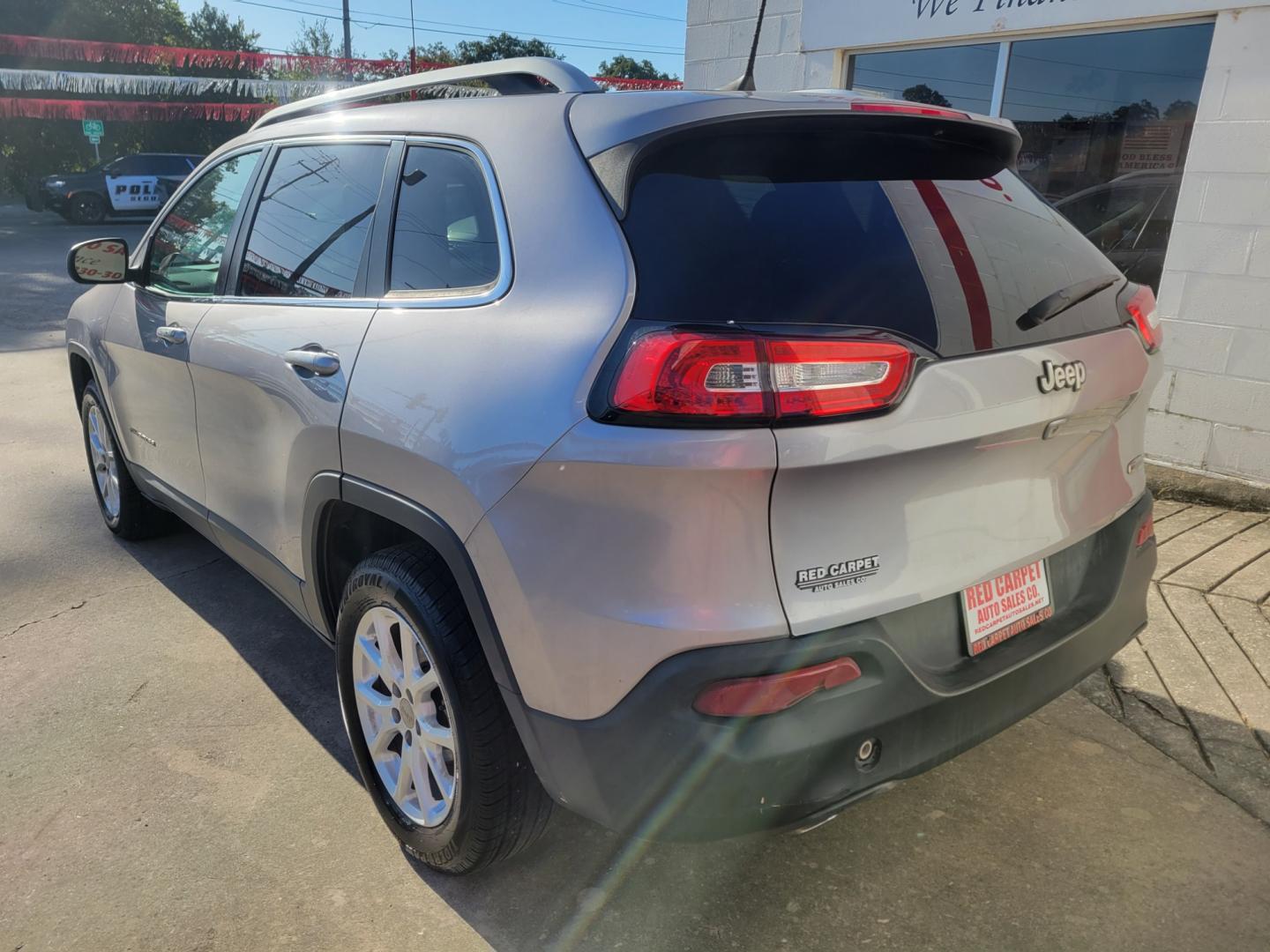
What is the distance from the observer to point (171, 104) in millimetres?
29375

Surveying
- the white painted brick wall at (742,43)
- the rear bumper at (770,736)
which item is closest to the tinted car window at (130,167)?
the white painted brick wall at (742,43)

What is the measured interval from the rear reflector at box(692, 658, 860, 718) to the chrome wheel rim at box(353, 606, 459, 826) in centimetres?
70

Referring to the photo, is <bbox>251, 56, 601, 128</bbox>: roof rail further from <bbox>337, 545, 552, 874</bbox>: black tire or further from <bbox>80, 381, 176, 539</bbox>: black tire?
<bbox>80, 381, 176, 539</bbox>: black tire

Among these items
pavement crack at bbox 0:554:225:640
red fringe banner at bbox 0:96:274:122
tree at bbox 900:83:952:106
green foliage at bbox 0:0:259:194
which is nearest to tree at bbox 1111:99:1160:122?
tree at bbox 900:83:952:106

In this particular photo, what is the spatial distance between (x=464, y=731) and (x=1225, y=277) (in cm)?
436

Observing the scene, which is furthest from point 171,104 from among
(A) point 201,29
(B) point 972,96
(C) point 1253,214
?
(C) point 1253,214

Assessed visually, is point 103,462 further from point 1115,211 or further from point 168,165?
point 168,165

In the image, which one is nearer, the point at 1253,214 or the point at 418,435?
the point at 418,435

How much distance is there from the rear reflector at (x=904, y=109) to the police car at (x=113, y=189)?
23583 mm

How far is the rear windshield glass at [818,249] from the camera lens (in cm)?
184

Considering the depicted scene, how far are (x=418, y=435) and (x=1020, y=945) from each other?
1.74m

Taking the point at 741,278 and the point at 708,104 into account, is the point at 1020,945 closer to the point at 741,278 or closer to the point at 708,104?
the point at 741,278

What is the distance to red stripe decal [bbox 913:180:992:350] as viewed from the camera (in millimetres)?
2002

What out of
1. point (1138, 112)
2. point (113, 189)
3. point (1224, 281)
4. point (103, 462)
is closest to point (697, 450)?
point (103, 462)
